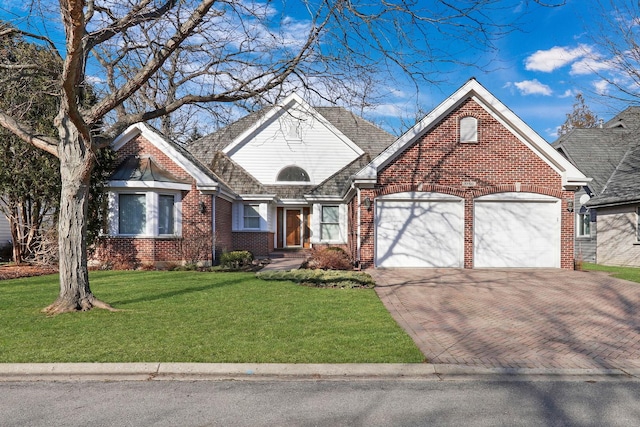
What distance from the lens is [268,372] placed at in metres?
5.30

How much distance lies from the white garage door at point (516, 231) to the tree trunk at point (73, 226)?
37.7 feet

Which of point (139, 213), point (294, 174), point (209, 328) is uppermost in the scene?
point (294, 174)

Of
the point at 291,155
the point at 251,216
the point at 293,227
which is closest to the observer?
the point at 251,216

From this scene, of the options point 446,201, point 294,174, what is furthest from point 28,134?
point 294,174

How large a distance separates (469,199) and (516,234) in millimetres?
1993

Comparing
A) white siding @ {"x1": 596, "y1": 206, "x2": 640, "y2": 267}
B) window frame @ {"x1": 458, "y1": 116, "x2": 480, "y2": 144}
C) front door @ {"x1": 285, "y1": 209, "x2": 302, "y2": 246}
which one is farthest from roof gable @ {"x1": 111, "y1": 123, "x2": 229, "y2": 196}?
white siding @ {"x1": 596, "y1": 206, "x2": 640, "y2": 267}

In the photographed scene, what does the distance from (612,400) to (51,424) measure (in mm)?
5380

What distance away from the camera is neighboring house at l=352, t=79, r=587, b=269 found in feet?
48.4

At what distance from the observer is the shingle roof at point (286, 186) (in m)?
21.2

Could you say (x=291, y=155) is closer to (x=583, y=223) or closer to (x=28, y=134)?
(x=583, y=223)

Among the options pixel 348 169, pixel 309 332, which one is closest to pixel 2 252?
pixel 348 169

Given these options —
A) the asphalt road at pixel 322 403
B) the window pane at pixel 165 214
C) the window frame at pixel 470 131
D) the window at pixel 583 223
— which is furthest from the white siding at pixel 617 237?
the window pane at pixel 165 214

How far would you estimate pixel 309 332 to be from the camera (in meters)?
6.83

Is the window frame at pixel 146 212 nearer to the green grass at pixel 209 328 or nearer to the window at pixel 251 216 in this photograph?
the green grass at pixel 209 328
